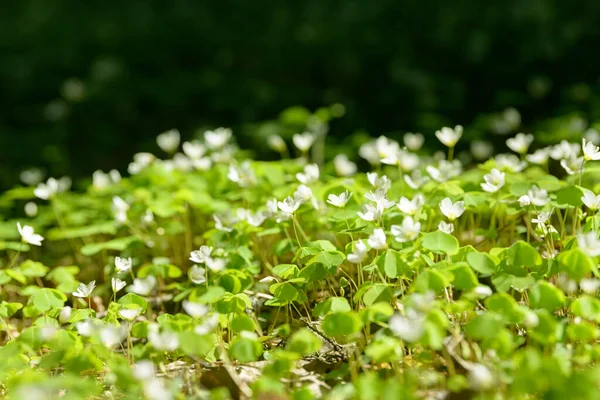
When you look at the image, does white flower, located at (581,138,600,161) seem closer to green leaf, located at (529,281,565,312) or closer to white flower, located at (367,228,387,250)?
green leaf, located at (529,281,565,312)

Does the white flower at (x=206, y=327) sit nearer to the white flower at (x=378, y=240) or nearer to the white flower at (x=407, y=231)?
the white flower at (x=378, y=240)

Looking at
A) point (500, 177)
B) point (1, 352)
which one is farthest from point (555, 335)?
point (1, 352)

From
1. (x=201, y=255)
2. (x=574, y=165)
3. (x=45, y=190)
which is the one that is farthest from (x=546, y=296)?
(x=45, y=190)

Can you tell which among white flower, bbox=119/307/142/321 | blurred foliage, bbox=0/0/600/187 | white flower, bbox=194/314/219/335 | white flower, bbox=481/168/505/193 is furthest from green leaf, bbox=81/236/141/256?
blurred foliage, bbox=0/0/600/187

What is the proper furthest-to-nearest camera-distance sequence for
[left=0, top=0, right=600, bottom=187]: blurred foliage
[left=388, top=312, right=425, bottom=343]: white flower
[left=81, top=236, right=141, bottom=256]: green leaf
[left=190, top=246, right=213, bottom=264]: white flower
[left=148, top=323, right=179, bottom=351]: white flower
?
1. [left=0, top=0, right=600, bottom=187]: blurred foliage
2. [left=81, top=236, right=141, bottom=256]: green leaf
3. [left=190, top=246, right=213, bottom=264]: white flower
4. [left=148, top=323, right=179, bottom=351]: white flower
5. [left=388, top=312, right=425, bottom=343]: white flower

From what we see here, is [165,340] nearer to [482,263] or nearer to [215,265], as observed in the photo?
[215,265]

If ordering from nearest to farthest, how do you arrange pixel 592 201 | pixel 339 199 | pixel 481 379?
pixel 481 379 < pixel 592 201 < pixel 339 199

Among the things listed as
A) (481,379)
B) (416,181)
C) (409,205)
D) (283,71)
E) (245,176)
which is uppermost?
(283,71)

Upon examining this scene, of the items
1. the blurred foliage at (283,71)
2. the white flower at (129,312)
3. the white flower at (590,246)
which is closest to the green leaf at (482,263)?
the white flower at (590,246)
